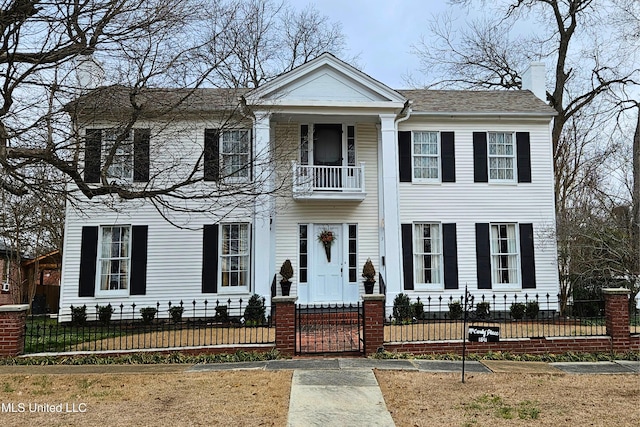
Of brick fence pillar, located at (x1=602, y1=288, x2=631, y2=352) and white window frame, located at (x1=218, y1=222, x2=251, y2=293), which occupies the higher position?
white window frame, located at (x1=218, y1=222, x2=251, y2=293)

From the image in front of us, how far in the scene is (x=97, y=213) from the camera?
1423cm

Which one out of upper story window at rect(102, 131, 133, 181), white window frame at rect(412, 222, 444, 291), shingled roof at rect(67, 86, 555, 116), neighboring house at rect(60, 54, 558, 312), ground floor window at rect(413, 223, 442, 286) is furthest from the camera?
ground floor window at rect(413, 223, 442, 286)

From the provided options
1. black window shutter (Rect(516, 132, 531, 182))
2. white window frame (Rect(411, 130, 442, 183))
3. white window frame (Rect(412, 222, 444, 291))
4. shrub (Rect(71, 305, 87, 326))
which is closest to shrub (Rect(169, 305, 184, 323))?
shrub (Rect(71, 305, 87, 326))

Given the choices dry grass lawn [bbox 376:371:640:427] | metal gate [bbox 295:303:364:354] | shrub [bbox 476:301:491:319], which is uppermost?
shrub [bbox 476:301:491:319]

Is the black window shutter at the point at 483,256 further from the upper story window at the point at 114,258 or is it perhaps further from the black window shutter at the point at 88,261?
the black window shutter at the point at 88,261

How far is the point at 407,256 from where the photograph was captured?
1482 cm

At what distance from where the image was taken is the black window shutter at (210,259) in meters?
14.4

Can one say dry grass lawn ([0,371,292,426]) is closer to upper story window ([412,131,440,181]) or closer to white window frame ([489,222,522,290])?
upper story window ([412,131,440,181])

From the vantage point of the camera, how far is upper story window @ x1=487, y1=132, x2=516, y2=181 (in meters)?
15.5

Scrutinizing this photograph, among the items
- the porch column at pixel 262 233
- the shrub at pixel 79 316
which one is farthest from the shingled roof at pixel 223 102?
the shrub at pixel 79 316

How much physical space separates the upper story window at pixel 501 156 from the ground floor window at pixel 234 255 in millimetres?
7849

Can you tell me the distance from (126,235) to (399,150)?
860 cm

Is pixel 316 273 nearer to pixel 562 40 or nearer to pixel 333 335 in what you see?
pixel 333 335

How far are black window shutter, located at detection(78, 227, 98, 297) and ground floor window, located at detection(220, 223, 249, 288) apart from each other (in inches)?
144
